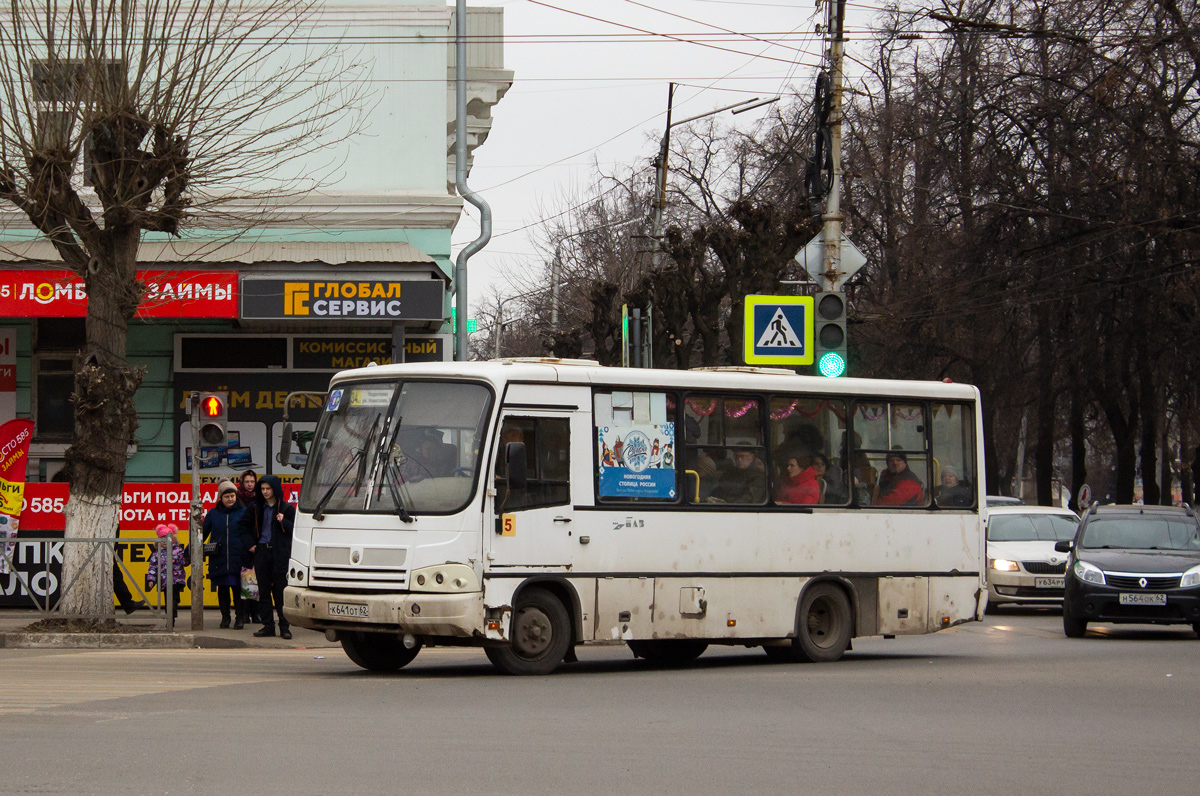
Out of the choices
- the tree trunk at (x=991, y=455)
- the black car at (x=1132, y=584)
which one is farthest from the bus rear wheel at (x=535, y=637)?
the tree trunk at (x=991, y=455)

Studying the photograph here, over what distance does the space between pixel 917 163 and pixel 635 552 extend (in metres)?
28.7

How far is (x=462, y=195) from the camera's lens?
24781mm

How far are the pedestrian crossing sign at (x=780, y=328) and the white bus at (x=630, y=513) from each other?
7.51 ft

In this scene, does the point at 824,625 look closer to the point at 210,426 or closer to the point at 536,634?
the point at 536,634

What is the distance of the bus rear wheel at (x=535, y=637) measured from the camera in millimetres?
12109

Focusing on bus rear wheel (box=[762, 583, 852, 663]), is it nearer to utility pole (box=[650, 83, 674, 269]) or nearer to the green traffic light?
the green traffic light

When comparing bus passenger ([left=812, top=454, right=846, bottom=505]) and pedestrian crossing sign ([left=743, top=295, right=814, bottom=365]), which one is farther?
pedestrian crossing sign ([left=743, top=295, right=814, bottom=365])

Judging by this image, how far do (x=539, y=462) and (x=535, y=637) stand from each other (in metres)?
1.43

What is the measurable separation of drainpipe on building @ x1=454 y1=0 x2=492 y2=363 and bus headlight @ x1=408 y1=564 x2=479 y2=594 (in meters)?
12.6

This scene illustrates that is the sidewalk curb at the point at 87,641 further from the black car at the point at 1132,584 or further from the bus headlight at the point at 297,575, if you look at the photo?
the black car at the point at 1132,584

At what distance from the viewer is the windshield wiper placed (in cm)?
1218

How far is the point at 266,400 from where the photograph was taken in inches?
889

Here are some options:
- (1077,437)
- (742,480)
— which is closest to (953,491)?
(742,480)

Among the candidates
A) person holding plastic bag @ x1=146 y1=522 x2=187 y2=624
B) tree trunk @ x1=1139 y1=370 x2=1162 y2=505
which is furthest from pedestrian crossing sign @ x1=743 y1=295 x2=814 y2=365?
tree trunk @ x1=1139 y1=370 x2=1162 y2=505
